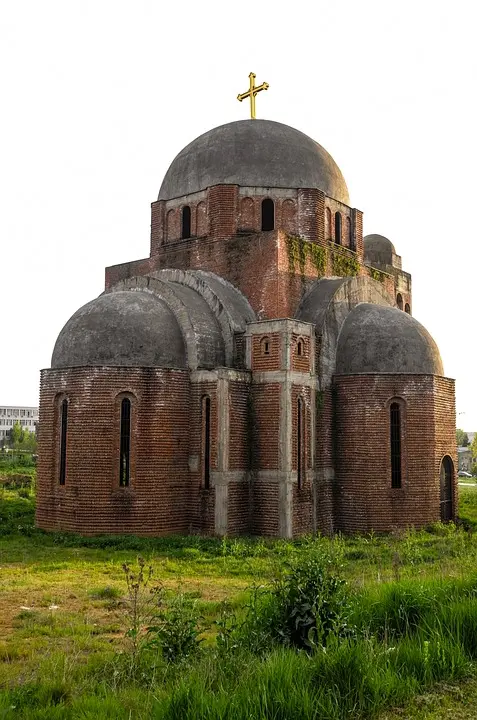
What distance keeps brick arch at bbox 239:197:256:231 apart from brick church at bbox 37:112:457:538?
1.5 inches

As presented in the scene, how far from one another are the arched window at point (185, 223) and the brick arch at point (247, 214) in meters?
1.81

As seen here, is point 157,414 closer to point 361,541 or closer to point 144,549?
point 144,549

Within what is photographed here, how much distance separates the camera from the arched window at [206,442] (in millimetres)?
15633

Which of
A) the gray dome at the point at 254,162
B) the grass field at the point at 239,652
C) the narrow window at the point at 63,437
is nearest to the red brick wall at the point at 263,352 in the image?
the narrow window at the point at 63,437

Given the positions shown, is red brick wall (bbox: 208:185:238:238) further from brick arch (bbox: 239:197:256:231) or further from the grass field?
the grass field

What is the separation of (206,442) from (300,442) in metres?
2.14

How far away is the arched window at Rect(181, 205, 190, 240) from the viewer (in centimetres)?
1997

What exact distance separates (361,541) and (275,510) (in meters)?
1.97

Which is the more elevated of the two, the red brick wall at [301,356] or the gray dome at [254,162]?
the gray dome at [254,162]

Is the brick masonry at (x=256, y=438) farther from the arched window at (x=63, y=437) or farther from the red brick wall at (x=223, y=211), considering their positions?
the red brick wall at (x=223, y=211)

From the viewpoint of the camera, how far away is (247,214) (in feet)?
62.5

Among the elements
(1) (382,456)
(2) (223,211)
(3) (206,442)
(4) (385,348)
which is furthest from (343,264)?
(3) (206,442)

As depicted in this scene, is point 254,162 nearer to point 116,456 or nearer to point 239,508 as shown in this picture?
point 116,456

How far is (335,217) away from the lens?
20.4 m
